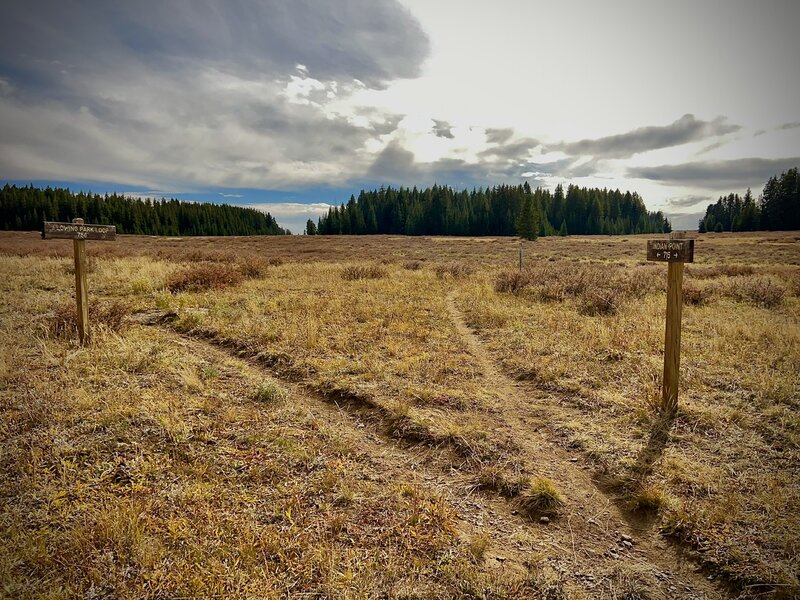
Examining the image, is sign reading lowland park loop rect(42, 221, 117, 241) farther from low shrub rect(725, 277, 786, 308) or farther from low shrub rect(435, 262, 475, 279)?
low shrub rect(725, 277, 786, 308)

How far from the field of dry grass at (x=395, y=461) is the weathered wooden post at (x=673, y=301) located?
1.05 feet

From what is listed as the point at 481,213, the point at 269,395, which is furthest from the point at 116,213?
the point at 269,395

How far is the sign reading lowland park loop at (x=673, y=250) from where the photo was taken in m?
5.70

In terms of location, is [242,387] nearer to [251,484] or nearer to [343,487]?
[251,484]

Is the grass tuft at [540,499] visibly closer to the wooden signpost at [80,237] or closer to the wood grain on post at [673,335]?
the wood grain on post at [673,335]

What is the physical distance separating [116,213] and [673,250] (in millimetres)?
113566

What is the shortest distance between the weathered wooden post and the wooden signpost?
423 inches

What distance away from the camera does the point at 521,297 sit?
49.5 feet

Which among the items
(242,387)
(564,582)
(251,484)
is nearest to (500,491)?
(564,582)

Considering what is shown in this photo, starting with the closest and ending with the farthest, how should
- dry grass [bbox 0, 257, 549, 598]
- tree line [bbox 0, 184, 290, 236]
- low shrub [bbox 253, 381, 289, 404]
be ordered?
1. dry grass [bbox 0, 257, 549, 598]
2. low shrub [bbox 253, 381, 289, 404]
3. tree line [bbox 0, 184, 290, 236]

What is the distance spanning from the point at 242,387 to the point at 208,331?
4139mm

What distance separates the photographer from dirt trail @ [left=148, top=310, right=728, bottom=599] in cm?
346

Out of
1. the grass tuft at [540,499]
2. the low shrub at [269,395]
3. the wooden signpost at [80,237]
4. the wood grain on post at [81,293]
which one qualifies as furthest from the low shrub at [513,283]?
the wood grain on post at [81,293]

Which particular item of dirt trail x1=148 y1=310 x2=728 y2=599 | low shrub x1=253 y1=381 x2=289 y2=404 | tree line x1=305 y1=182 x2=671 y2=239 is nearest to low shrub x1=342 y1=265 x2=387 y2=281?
low shrub x1=253 y1=381 x2=289 y2=404
